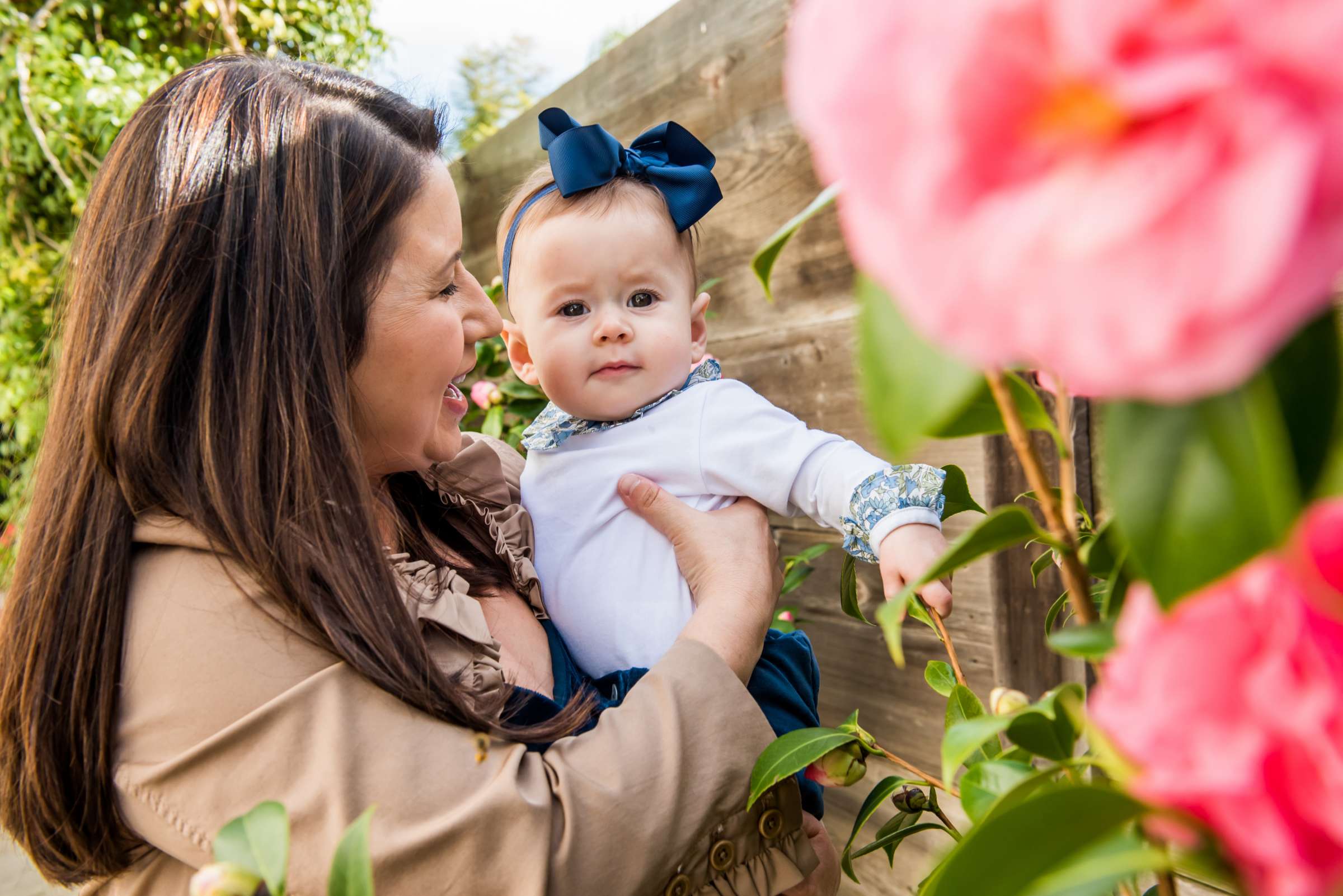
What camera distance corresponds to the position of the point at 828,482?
3.51 ft

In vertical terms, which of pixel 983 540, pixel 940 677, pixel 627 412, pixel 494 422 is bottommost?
pixel 940 677

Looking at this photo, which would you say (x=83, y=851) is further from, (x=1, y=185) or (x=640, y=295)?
(x=1, y=185)

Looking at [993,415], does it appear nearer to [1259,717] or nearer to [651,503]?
[1259,717]

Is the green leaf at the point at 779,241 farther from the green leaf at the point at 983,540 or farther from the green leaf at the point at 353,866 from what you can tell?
the green leaf at the point at 353,866

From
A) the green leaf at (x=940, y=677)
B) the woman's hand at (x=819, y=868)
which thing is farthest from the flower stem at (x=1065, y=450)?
the woman's hand at (x=819, y=868)

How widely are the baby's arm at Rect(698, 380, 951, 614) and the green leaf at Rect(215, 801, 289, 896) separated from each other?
557 mm

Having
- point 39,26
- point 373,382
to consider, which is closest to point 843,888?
point 373,382

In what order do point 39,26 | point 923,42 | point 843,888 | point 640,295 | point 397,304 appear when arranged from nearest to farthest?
point 923,42, point 397,304, point 640,295, point 843,888, point 39,26

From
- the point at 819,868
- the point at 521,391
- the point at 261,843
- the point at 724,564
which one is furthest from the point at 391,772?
the point at 521,391

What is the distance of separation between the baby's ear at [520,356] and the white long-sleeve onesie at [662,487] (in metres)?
0.18

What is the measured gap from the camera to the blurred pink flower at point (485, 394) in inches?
76.0

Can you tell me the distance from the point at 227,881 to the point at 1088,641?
391 mm

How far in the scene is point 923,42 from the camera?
0.22 meters

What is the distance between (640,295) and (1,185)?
3.34m
